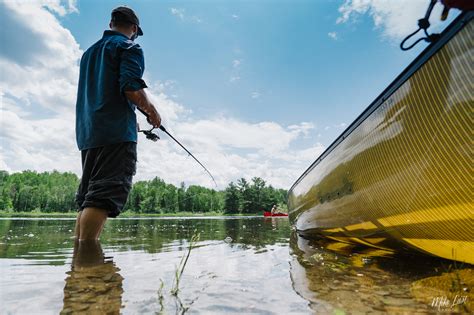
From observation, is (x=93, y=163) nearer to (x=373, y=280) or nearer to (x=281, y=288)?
(x=281, y=288)

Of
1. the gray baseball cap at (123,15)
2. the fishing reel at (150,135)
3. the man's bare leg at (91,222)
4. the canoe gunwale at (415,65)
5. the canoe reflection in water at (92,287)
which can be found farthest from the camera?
the fishing reel at (150,135)

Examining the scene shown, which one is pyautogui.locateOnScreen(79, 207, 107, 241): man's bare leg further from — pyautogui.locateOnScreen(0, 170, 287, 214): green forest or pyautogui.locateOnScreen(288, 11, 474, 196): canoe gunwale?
pyautogui.locateOnScreen(0, 170, 287, 214): green forest

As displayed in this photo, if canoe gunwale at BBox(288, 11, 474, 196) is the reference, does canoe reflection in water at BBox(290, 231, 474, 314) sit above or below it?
below

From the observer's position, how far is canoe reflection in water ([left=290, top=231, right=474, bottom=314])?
1.42 meters

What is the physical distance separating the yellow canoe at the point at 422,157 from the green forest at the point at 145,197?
81.6 metres

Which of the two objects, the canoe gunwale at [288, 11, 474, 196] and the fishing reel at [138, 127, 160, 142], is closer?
the canoe gunwale at [288, 11, 474, 196]

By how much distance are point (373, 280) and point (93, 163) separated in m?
2.83

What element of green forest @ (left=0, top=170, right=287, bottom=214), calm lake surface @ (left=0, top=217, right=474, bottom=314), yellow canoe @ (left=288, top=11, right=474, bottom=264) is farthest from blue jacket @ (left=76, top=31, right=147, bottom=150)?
green forest @ (left=0, top=170, right=287, bottom=214)

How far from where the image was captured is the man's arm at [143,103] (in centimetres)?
311

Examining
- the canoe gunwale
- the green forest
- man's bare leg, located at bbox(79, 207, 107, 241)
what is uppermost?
the green forest

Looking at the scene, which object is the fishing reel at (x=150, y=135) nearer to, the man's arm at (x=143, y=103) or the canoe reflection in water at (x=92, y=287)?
the man's arm at (x=143, y=103)

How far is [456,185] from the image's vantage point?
5.82 ft

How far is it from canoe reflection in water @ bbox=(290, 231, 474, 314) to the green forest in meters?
81.8

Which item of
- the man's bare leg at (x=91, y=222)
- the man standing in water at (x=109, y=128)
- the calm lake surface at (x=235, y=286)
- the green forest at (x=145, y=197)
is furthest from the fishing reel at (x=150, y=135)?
the green forest at (x=145, y=197)
